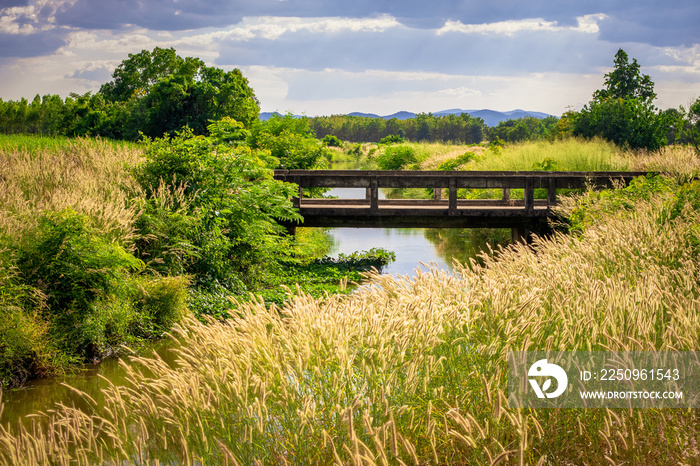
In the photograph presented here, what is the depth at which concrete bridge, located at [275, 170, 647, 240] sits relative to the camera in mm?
13266

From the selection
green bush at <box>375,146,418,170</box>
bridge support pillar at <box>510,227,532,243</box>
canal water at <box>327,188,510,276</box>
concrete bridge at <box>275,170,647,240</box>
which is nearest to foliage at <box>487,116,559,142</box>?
green bush at <box>375,146,418,170</box>

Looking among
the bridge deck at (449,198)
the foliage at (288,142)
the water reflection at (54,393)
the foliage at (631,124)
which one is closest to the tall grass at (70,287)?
the water reflection at (54,393)

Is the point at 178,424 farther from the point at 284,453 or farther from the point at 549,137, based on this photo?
the point at 549,137

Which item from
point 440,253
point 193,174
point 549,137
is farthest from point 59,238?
point 549,137

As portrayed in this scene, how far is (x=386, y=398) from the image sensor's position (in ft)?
10.9

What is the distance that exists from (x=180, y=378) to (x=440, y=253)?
1304 cm

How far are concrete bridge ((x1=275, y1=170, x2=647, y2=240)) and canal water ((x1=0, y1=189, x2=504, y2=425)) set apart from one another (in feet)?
3.13

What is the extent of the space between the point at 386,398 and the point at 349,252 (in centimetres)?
1301

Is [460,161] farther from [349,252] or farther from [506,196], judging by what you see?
[349,252]

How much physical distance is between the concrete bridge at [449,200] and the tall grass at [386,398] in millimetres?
8705

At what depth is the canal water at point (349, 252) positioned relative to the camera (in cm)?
628

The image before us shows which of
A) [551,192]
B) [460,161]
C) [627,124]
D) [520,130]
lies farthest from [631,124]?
[520,130]

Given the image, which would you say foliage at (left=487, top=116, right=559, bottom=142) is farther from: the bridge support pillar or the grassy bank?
the grassy bank

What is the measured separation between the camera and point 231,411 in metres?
3.27
